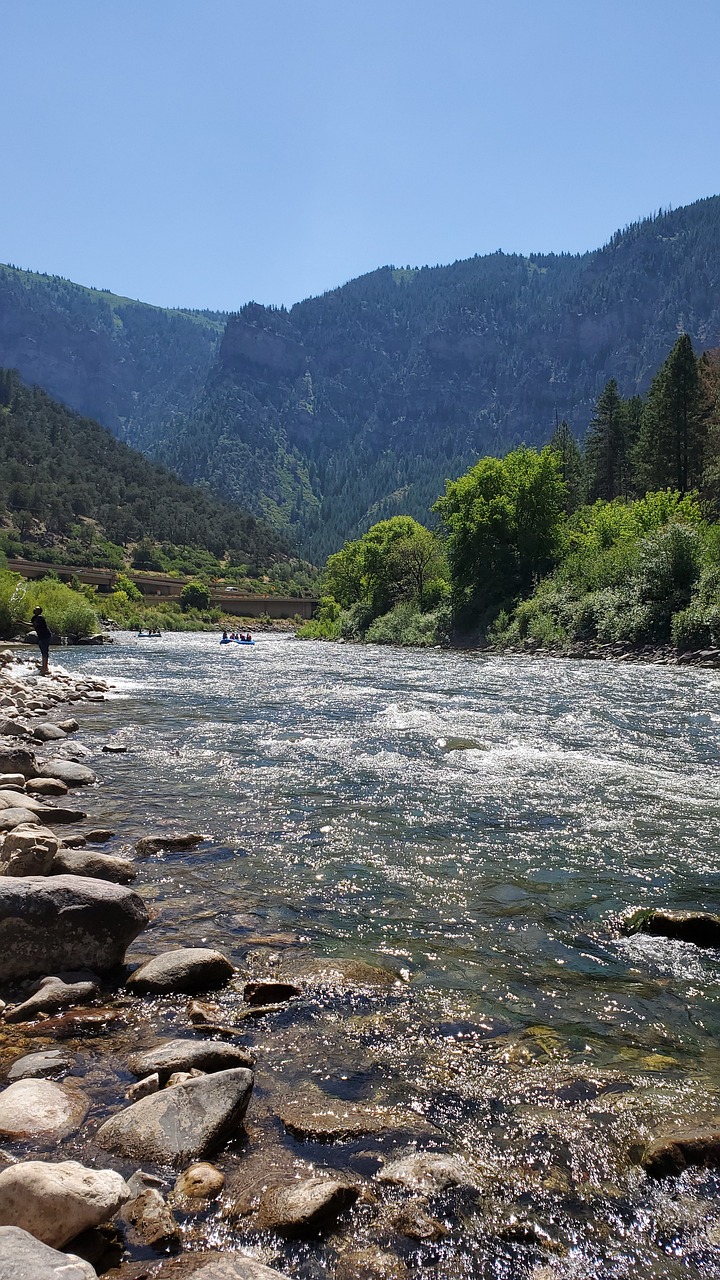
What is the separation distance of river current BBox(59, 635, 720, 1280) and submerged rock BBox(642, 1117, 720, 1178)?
66 mm

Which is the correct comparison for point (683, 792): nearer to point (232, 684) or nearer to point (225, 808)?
point (225, 808)

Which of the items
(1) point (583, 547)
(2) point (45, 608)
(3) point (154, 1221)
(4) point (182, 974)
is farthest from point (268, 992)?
(2) point (45, 608)

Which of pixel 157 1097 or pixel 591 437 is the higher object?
pixel 591 437

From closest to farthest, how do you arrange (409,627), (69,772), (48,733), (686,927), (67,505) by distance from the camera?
(686,927), (69,772), (48,733), (409,627), (67,505)

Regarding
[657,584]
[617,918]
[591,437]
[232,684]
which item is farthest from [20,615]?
[591,437]

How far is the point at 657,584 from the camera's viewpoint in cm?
4244

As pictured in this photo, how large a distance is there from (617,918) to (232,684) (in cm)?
2482

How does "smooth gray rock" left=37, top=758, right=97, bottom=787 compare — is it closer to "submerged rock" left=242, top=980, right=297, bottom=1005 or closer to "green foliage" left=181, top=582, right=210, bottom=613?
"submerged rock" left=242, top=980, right=297, bottom=1005

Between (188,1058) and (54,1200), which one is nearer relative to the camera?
(54,1200)

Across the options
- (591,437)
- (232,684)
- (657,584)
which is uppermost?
(591,437)

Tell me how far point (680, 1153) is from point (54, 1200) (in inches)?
131

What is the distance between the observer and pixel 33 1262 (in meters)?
2.77

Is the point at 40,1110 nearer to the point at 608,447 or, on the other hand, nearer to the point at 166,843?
the point at 166,843

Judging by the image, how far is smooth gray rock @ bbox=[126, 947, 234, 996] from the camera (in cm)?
595
